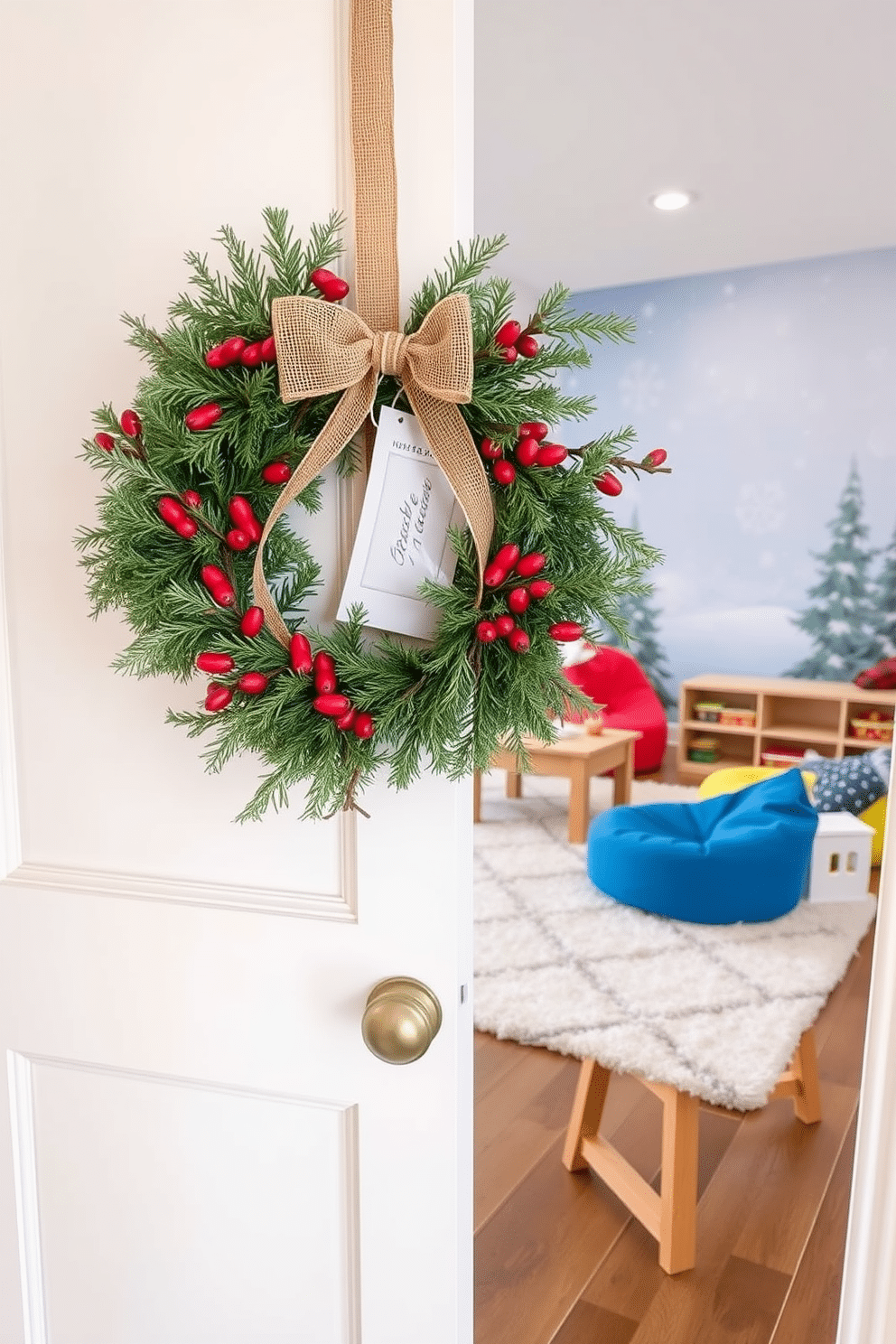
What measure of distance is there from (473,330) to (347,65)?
0.26 m

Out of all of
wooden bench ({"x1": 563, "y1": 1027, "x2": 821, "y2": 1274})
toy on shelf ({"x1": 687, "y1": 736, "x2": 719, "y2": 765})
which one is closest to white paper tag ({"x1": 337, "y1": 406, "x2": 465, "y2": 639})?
wooden bench ({"x1": 563, "y1": 1027, "x2": 821, "y2": 1274})

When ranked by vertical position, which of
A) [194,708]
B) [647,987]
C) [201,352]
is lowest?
[647,987]

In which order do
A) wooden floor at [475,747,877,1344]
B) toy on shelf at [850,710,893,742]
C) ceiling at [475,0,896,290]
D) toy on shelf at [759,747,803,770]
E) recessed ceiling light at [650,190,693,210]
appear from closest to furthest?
1. wooden floor at [475,747,877,1344]
2. ceiling at [475,0,896,290]
3. recessed ceiling light at [650,190,693,210]
4. toy on shelf at [850,710,893,742]
5. toy on shelf at [759,747,803,770]

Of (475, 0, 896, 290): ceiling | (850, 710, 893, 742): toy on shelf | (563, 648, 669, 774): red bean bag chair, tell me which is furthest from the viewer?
(563, 648, 669, 774): red bean bag chair

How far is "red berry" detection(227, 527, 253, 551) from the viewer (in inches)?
29.5

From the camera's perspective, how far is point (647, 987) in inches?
102

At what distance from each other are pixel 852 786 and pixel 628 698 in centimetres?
166

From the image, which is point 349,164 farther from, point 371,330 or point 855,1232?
point 855,1232

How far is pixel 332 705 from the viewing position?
0.74 metres

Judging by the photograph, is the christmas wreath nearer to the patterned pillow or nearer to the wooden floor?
the wooden floor

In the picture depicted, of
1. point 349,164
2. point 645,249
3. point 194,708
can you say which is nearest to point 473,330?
point 349,164

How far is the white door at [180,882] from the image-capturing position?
2.74 feet

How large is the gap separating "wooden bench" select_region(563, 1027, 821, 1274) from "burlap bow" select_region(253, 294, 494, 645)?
1.48 m

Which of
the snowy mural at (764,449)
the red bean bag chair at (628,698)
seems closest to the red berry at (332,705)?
the red bean bag chair at (628,698)
